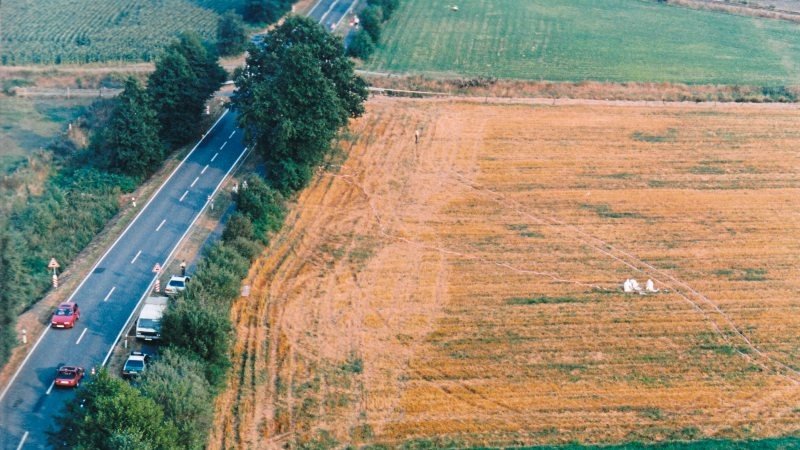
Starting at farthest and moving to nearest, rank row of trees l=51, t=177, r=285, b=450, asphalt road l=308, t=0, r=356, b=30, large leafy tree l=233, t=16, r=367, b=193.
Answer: asphalt road l=308, t=0, r=356, b=30 < large leafy tree l=233, t=16, r=367, b=193 < row of trees l=51, t=177, r=285, b=450

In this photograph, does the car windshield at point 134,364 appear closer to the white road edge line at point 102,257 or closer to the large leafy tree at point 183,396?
the large leafy tree at point 183,396

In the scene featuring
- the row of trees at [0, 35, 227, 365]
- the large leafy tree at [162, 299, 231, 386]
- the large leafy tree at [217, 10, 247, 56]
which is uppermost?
the large leafy tree at [162, 299, 231, 386]

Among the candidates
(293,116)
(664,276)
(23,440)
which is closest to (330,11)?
(293,116)

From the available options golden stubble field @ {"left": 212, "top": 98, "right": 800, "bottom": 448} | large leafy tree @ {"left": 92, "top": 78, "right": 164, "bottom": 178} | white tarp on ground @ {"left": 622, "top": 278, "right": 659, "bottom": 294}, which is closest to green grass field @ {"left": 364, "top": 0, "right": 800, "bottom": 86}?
golden stubble field @ {"left": 212, "top": 98, "right": 800, "bottom": 448}

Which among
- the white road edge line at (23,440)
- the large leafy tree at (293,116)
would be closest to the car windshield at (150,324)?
the white road edge line at (23,440)

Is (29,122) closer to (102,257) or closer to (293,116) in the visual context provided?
(293,116)

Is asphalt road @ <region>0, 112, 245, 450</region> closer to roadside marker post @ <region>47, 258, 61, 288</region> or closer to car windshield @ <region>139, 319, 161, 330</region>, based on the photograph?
roadside marker post @ <region>47, 258, 61, 288</region>
